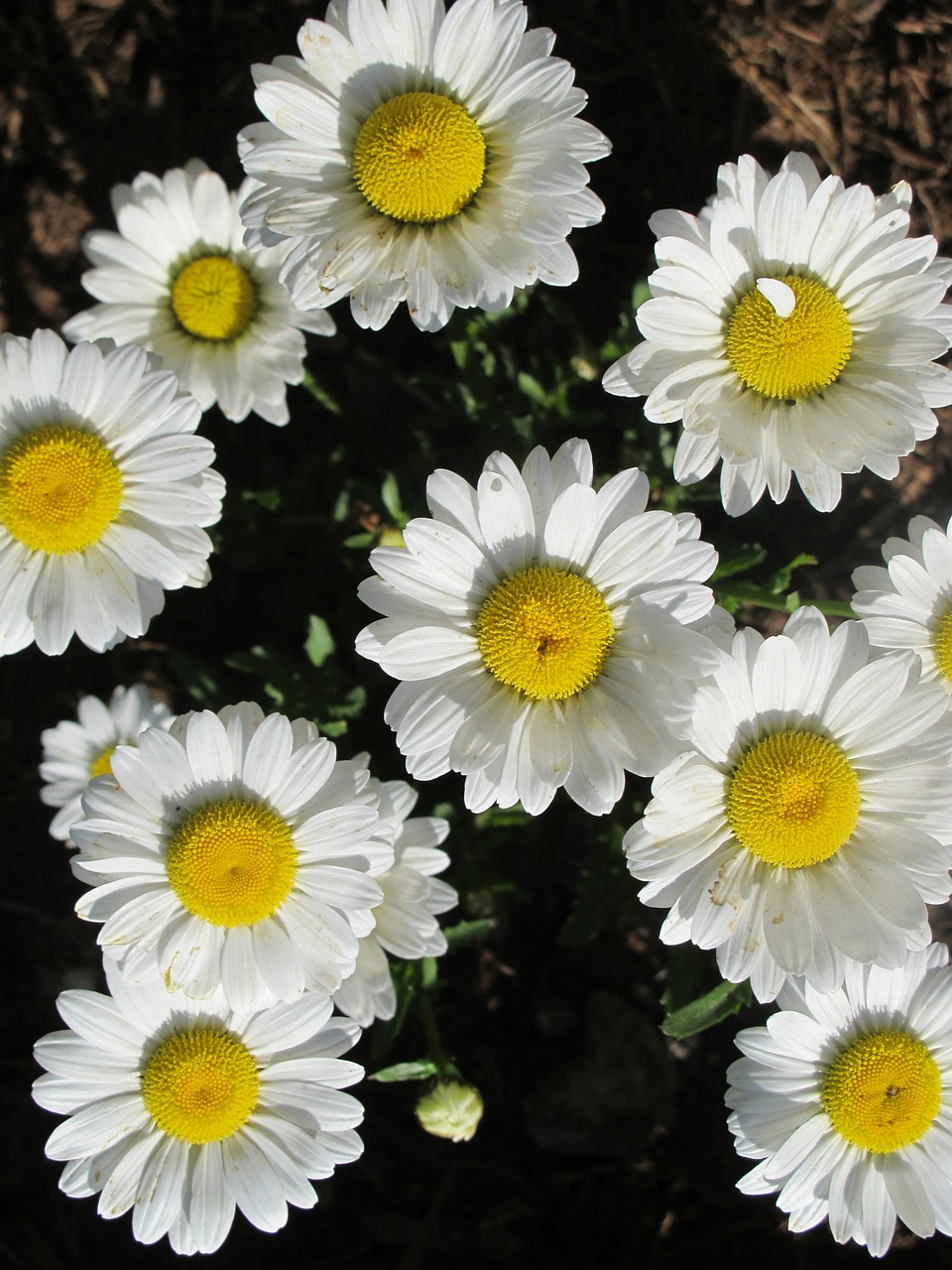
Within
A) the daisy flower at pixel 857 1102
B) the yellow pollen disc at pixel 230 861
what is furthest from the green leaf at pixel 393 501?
the daisy flower at pixel 857 1102

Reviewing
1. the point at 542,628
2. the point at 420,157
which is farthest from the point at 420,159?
the point at 542,628

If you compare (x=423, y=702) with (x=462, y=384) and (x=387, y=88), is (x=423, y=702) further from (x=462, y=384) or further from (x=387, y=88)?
(x=387, y=88)

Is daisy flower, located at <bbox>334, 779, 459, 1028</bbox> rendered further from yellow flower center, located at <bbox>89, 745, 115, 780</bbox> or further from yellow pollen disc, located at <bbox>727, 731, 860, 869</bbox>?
yellow flower center, located at <bbox>89, 745, 115, 780</bbox>

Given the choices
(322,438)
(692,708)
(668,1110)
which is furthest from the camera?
(322,438)

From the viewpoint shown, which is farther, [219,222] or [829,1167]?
[219,222]

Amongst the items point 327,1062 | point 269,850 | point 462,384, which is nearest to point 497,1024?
point 327,1062
